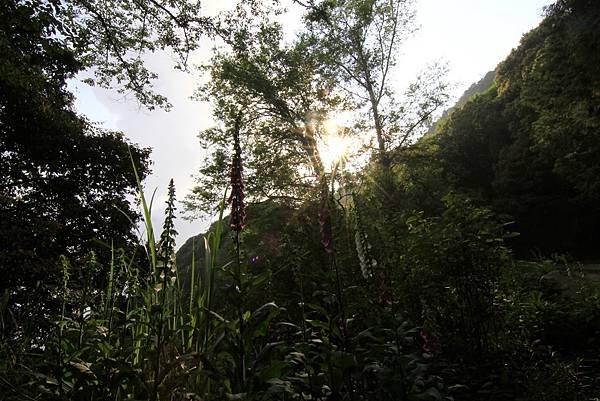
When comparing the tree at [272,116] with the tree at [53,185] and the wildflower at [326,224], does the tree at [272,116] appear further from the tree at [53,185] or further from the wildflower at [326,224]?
the wildflower at [326,224]

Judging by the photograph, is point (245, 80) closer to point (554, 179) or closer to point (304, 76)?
point (304, 76)

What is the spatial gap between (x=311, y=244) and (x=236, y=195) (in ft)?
9.71

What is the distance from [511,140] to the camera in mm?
23844

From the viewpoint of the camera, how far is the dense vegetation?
1.77 metres

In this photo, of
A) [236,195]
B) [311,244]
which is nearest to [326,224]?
[236,195]

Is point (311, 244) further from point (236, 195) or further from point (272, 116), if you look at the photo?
point (272, 116)

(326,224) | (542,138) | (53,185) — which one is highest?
(53,185)

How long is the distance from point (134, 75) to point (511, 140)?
76.5 feet

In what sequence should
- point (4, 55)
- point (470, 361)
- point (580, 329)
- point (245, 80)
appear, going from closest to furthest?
point (470, 361) < point (580, 329) < point (4, 55) < point (245, 80)

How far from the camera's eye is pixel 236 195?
1.76 m

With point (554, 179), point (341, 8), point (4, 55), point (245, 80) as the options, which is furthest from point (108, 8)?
point (554, 179)

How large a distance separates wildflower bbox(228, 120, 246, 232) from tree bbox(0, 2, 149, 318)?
25.9ft

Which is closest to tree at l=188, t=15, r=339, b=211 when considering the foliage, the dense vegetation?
the dense vegetation

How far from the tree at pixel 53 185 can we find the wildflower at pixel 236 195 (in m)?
7.90
